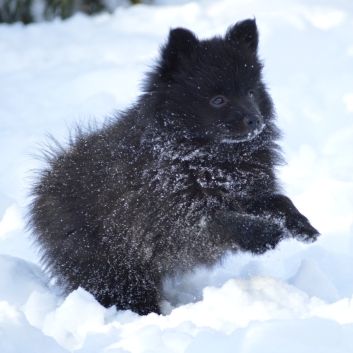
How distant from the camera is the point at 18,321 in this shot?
3.38 metres

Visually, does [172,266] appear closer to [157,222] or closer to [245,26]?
[157,222]

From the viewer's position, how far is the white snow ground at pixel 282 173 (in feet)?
10.8

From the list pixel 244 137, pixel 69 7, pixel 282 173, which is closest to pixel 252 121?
pixel 244 137

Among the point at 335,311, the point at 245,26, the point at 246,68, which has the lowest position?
the point at 335,311

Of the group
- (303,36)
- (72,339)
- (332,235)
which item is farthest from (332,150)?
(72,339)

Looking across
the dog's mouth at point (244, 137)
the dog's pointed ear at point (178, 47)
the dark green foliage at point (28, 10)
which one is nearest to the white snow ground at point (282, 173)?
the dark green foliage at point (28, 10)

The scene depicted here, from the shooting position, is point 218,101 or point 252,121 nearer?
point 252,121

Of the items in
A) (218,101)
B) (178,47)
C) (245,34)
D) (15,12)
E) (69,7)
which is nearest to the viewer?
(218,101)

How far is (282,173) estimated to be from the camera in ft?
20.3

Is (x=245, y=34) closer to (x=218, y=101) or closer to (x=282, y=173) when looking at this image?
(x=218, y=101)

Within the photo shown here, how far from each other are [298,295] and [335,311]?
0.29m

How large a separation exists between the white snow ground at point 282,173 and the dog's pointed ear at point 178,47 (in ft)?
5.10

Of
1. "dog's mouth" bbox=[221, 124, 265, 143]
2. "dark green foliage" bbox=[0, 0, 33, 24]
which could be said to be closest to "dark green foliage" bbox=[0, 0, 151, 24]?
"dark green foliage" bbox=[0, 0, 33, 24]

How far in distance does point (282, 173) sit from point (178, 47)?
7.02ft
